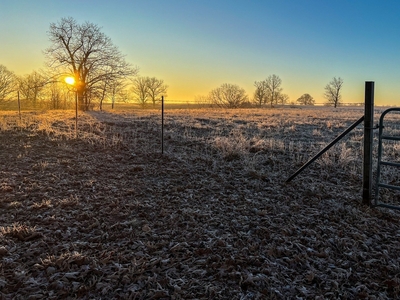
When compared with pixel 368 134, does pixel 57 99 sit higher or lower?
higher

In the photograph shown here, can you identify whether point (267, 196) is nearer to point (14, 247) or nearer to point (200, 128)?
point (14, 247)

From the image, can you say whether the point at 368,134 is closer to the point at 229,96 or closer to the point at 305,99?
the point at 229,96

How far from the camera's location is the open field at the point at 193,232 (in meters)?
2.53

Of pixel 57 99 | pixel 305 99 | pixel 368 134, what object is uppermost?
pixel 305 99

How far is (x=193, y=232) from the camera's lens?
11.5 feet

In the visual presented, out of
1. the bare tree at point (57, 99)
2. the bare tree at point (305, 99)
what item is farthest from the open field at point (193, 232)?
the bare tree at point (305, 99)

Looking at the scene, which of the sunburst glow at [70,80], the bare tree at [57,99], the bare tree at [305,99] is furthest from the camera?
the bare tree at [305,99]

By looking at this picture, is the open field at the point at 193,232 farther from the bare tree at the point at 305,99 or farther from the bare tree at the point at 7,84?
the bare tree at the point at 305,99

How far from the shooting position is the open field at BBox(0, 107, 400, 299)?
2.53 metres

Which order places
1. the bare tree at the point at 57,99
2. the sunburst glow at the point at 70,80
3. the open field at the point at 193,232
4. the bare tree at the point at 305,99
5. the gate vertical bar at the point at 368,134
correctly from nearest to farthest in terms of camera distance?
the open field at the point at 193,232
the gate vertical bar at the point at 368,134
the sunburst glow at the point at 70,80
the bare tree at the point at 57,99
the bare tree at the point at 305,99

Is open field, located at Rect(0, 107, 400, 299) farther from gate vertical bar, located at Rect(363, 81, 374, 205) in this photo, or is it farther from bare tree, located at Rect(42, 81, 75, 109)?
bare tree, located at Rect(42, 81, 75, 109)

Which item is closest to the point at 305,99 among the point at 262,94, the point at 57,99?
the point at 262,94

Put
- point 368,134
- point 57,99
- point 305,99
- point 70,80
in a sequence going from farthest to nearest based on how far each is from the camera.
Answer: point 305,99 → point 57,99 → point 70,80 → point 368,134

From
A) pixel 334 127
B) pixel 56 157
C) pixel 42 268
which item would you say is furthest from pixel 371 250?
pixel 334 127
